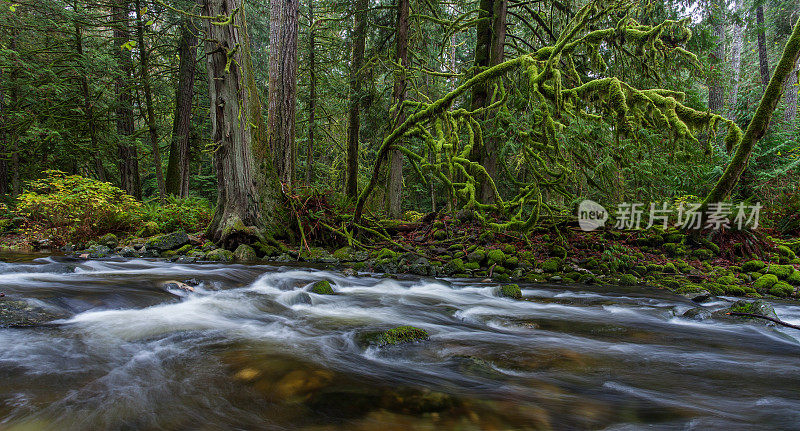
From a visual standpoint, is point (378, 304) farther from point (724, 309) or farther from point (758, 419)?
point (724, 309)

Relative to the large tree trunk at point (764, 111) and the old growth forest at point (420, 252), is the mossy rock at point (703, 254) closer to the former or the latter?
the old growth forest at point (420, 252)

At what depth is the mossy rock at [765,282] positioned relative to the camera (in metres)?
5.66

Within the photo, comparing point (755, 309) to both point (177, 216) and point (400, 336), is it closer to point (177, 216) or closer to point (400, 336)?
point (400, 336)

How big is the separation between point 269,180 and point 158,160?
6445 millimetres

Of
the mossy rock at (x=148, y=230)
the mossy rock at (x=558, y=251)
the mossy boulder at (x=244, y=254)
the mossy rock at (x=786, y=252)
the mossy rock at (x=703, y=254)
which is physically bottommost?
the mossy boulder at (x=244, y=254)

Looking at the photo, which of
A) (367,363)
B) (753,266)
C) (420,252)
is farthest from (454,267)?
(753,266)

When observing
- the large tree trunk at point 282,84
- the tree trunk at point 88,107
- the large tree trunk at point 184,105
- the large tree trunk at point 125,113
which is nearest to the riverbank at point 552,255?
the large tree trunk at point 282,84

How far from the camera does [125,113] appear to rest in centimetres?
1265

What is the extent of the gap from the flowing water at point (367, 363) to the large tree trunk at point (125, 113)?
8.22 m

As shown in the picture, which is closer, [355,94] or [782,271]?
[782,271]

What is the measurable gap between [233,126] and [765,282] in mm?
9211

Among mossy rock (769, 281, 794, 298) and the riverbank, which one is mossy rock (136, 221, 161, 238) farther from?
mossy rock (769, 281, 794, 298)

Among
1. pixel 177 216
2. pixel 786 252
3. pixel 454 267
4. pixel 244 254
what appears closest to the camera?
pixel 786 252

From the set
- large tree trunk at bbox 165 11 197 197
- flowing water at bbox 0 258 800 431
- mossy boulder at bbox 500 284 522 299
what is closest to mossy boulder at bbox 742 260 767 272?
flowing water at bbox 0 258 800 431
